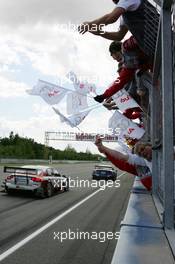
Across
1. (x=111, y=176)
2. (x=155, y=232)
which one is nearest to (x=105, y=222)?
(x=155, y=232)

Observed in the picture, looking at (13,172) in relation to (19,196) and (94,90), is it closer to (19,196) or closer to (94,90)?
(19,196)

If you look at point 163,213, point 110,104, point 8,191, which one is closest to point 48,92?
point 110,104

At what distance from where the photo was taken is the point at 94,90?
19.6ft

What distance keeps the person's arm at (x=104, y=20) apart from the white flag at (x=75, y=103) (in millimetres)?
1864

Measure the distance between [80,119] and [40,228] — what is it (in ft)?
17.7

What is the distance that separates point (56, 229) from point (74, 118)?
532 cm

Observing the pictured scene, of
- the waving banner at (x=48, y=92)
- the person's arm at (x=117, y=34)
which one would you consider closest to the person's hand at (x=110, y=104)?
the waving banner at (x=48, y=92)

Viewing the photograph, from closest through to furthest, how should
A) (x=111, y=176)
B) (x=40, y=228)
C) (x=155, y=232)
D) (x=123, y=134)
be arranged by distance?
(x=155, y=232)
(x=123, y=134)
(x=40, y=228)
(x=111, y=176)

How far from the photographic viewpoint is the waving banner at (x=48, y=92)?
5.42 m

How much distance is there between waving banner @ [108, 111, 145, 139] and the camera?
6820 mm

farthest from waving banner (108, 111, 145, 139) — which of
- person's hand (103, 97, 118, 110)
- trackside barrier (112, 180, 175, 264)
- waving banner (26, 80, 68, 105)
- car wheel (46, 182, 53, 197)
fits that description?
car wheel (46, 182, 53, 197)

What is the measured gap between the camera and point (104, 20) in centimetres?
367

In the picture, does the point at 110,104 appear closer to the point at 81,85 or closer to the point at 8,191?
the point at 81,85

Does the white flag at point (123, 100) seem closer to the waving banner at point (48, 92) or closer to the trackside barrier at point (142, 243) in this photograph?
the waving banner at point (48, 92)
